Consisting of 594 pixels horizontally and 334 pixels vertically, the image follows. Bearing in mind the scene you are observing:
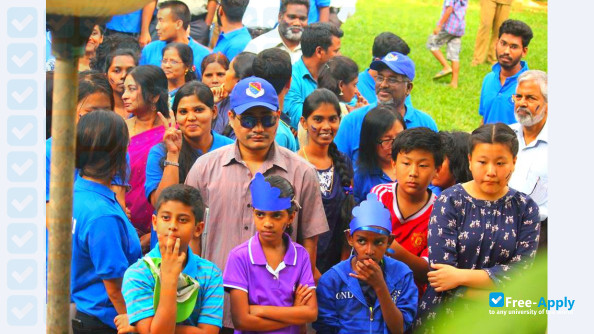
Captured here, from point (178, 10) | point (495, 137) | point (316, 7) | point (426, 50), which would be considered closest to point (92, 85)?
point (495, 137)

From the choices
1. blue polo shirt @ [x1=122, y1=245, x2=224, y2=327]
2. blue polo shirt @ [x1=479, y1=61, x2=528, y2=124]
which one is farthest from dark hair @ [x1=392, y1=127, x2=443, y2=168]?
blue polo shirt @ [x1=479, y1=61, x2=528, y2=124]

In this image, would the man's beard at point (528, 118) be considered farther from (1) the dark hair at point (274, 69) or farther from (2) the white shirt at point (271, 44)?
(2) the white shirt at point (271, 44)

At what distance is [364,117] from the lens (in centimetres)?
458

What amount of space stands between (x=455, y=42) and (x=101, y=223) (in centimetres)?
774

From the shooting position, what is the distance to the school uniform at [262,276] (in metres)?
3.37

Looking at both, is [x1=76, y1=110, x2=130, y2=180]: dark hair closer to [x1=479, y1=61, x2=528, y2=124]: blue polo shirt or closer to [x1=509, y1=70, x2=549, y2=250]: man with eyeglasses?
[x1=509, y1=70, x2=549, y2=250]: man with eyeglasses

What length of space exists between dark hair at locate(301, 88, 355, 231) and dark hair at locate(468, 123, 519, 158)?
2.62ft

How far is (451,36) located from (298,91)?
16.7 feet

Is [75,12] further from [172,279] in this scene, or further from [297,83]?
[297,83]

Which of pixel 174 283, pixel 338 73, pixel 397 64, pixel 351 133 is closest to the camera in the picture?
pixel 174 283

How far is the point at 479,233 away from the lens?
11.4 feet

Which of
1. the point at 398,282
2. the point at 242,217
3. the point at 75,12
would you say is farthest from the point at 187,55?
the point at 75,12

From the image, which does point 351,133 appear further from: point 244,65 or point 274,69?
point 244,65

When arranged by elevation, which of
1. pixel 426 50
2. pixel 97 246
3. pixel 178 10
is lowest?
pixel 97 246
